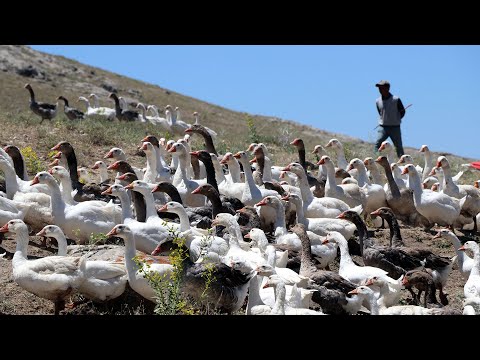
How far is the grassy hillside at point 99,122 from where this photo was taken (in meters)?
16.8

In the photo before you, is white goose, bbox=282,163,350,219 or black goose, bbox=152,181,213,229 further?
white goose, bbox=282,163,350,219

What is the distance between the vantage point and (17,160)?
41.1 feet

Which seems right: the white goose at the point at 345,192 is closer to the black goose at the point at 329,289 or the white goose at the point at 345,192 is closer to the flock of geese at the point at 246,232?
the flock of geese at the point at 246,232

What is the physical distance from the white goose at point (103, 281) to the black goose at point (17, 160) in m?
5.13

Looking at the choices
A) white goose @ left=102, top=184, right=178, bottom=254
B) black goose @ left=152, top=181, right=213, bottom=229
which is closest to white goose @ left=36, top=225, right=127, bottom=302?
white goose @ left=102, top=184, right=178, bottom=254

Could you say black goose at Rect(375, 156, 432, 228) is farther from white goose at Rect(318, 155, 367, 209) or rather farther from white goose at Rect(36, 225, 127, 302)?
white goose at Rect(36, 225, 127, 302)

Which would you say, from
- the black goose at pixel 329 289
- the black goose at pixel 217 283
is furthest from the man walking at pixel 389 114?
the black goose at pixel 217 283

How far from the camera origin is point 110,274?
25.4 ft

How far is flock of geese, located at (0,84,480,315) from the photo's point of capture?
7625 mm

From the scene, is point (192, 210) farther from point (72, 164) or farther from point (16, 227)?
point (16, 227)

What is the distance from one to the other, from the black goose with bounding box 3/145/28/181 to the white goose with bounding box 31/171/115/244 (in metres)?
2.55

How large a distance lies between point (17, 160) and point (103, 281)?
17.9 ft
